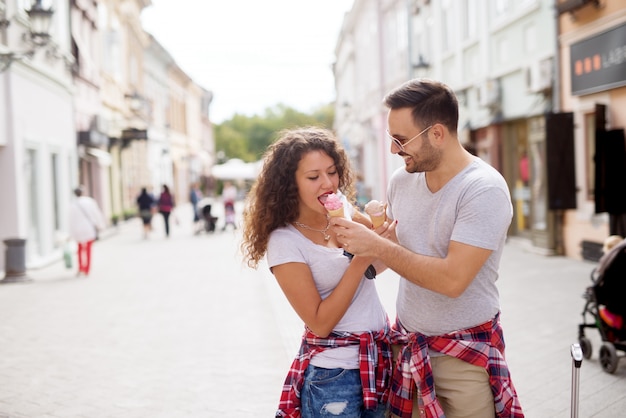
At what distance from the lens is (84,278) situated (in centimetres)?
1380

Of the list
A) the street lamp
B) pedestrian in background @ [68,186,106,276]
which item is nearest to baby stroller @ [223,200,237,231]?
the street lamp

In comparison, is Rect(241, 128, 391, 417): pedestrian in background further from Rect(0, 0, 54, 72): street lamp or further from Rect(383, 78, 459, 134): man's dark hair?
Rect(0, 0, 54, 72): street lamp

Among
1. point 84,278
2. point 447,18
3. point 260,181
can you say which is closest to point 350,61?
point 447,18

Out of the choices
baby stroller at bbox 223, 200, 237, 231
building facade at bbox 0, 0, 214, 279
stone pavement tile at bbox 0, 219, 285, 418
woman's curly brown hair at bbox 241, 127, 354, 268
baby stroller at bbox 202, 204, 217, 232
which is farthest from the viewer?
baby stroller at bbox 223, 200, 237, 231

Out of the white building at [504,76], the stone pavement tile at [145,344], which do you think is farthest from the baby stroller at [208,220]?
the stone pavement tile at [145,344]

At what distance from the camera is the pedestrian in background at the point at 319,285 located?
279 centimetres

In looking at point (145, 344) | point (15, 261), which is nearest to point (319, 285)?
point (145, 344)

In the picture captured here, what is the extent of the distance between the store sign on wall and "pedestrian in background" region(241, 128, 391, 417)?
992 cm

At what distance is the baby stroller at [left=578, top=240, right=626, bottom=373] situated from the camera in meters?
5.91

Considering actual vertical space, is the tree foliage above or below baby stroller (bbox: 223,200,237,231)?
above

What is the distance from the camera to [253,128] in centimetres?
10444

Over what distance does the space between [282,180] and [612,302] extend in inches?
157

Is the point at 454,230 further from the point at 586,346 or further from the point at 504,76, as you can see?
the point at 504,76

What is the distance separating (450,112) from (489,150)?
1578 cm
